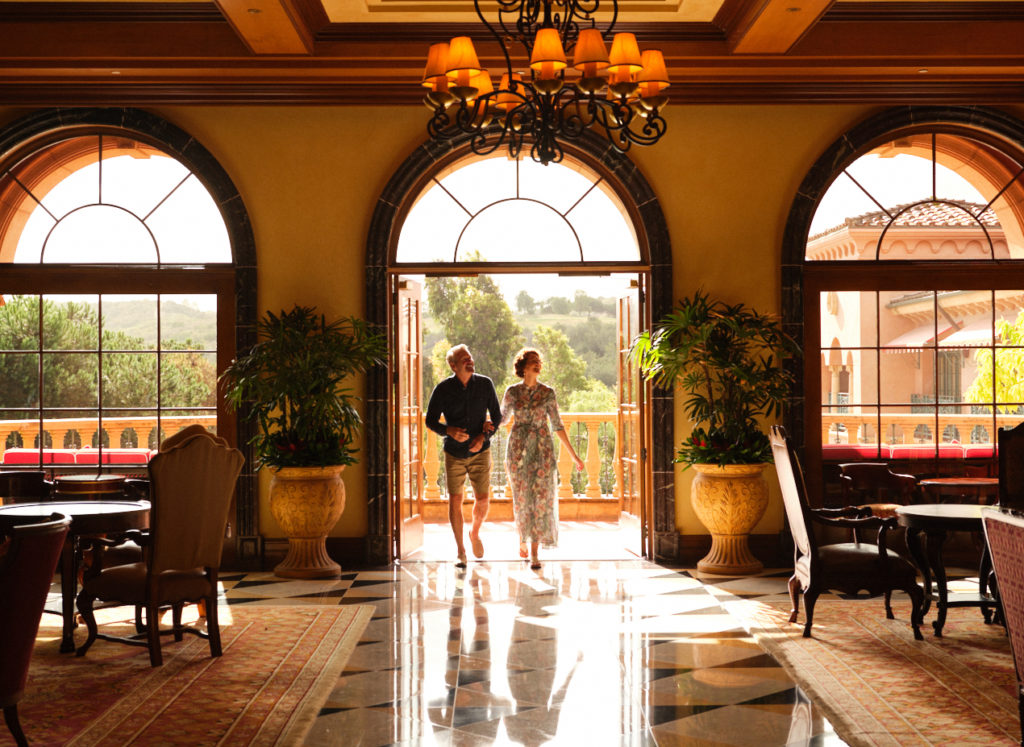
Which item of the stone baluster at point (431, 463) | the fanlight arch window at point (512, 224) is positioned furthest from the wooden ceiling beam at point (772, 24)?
the fanlight arch window at point (512, 224)

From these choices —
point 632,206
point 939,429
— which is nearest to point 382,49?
point 632,206

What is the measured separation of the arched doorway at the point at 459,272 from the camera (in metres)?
6.92

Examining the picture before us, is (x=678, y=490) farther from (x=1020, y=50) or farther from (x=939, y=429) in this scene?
(x=1020, y=50)

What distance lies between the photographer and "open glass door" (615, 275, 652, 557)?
7102 millimetres

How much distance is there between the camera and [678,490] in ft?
23.0

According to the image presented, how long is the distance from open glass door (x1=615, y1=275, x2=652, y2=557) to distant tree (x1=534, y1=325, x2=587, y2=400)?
9411mm

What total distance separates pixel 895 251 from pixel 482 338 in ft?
33.7

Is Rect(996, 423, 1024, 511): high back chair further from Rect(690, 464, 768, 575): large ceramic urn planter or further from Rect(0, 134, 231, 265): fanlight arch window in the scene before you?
Rect(0, 134, 231, 265): fanlight arch window

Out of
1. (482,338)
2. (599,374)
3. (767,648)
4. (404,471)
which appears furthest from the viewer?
(599,374)

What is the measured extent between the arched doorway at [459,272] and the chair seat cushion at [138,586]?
8.24ft

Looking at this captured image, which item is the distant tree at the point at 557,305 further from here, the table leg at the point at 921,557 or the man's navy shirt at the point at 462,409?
the table leg at the point at 921,557

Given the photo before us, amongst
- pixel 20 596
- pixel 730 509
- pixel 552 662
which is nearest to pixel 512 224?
pixel 730 509

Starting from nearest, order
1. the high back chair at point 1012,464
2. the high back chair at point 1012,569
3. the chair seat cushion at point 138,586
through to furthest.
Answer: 1. the high back chair at point 1012,569
2. the chair seat cushion at point 138,586
3. the high back chair at point 1012,464

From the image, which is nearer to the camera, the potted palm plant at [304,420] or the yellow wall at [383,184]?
the potted palm plant at [304,420]
